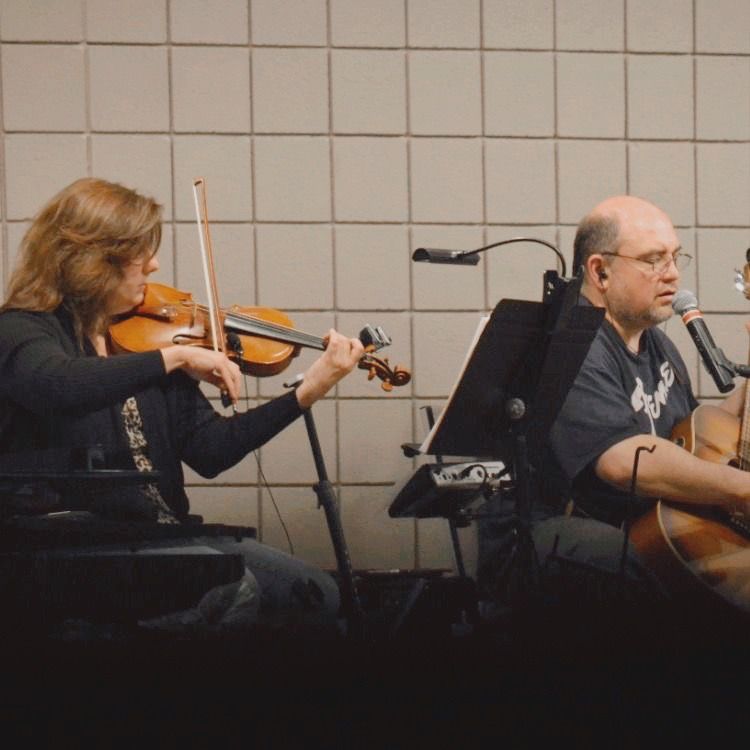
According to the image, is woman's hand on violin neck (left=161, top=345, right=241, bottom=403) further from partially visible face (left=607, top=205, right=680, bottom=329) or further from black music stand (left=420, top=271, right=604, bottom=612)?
partially visible face (left=607, top=205, right=680, bottom=329)

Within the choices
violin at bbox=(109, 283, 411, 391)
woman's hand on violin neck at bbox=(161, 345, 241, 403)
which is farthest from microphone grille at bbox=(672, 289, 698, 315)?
woman's hand on violin neck at bbox=(161, 345, 241, 403)

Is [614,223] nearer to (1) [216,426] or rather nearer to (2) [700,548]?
(2) [700,548]

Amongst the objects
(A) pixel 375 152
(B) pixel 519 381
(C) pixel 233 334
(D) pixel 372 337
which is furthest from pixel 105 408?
(A) pixel 375 152

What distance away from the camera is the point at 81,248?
241cm

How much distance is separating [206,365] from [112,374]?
196 mm

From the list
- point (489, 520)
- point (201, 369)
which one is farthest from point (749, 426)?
point (201, 369)

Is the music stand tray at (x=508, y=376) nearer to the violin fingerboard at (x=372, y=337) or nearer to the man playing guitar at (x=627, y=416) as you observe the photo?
the man playing guitar at (x=627, y=416)

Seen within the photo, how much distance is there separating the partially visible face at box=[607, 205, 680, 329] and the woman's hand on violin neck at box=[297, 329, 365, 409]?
27.0 inches

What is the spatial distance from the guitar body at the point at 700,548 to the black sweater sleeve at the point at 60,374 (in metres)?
1.08

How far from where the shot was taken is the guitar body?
2.30 m

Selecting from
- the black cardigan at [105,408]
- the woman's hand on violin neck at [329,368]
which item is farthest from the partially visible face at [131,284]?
the woman's hand on violin neck at [329,368]

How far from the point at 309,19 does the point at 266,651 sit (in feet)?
8.37

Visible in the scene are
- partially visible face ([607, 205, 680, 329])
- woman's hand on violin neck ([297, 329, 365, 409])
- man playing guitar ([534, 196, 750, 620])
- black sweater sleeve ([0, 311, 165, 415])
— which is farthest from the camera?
partially visible face ([607, 205, 680, 329])

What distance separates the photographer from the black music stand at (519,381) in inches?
81.0
